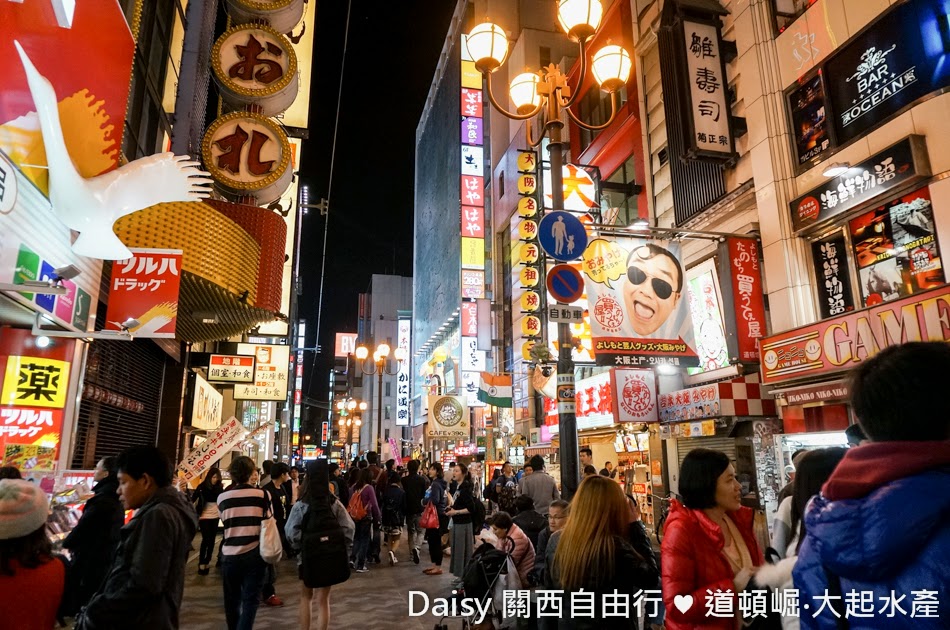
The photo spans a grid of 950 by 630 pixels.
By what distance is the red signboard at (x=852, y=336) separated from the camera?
8211 mm

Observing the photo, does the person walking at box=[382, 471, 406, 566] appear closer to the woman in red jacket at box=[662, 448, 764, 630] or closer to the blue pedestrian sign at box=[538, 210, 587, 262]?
the blue pedestrian sign at box=[538, 210, 587, 262]

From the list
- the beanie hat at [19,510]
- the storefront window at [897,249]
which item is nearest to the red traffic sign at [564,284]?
the storefront window at [897,249]

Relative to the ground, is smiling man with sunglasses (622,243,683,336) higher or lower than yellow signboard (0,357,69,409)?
higher

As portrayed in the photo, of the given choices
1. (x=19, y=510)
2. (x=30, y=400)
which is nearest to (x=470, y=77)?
(x=30, y=400)

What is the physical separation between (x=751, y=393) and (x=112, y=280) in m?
12.5

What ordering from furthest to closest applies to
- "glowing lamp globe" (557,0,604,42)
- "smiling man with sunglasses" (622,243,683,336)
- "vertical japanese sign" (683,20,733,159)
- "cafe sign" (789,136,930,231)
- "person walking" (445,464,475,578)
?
1. "vertical japanese sign" (683,20,733,159)
2. "smiling man with sunglasses" (622,243,683,336)
3. "person walking" (445,464,475,578)
4. "cafe sign" (789,136,930,231)
5. "glowing lamp globe" (557,0,604,42)

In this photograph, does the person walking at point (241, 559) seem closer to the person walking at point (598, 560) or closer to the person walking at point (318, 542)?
the person walking at point (318, 542)

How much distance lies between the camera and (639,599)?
3.61 meters

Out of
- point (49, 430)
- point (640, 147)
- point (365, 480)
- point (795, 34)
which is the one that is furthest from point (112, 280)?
point (640, 147)

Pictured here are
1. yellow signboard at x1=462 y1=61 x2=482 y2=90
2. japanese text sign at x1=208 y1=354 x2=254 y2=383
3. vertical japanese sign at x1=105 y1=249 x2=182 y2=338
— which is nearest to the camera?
vertical japanese sign at x1=105 y1=249 x2=182 y2=338

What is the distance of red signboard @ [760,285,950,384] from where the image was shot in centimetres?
821

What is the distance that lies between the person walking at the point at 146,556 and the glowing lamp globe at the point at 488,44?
752 cm

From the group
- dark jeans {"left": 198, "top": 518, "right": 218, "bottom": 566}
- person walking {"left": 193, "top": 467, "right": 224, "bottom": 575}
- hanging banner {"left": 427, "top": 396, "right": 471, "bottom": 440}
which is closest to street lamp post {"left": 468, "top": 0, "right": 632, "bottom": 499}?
person walking {"left": 193, "top": 467, "right": 224, "bottom": 575}

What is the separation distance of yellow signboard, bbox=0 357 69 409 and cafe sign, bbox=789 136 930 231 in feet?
41.8
